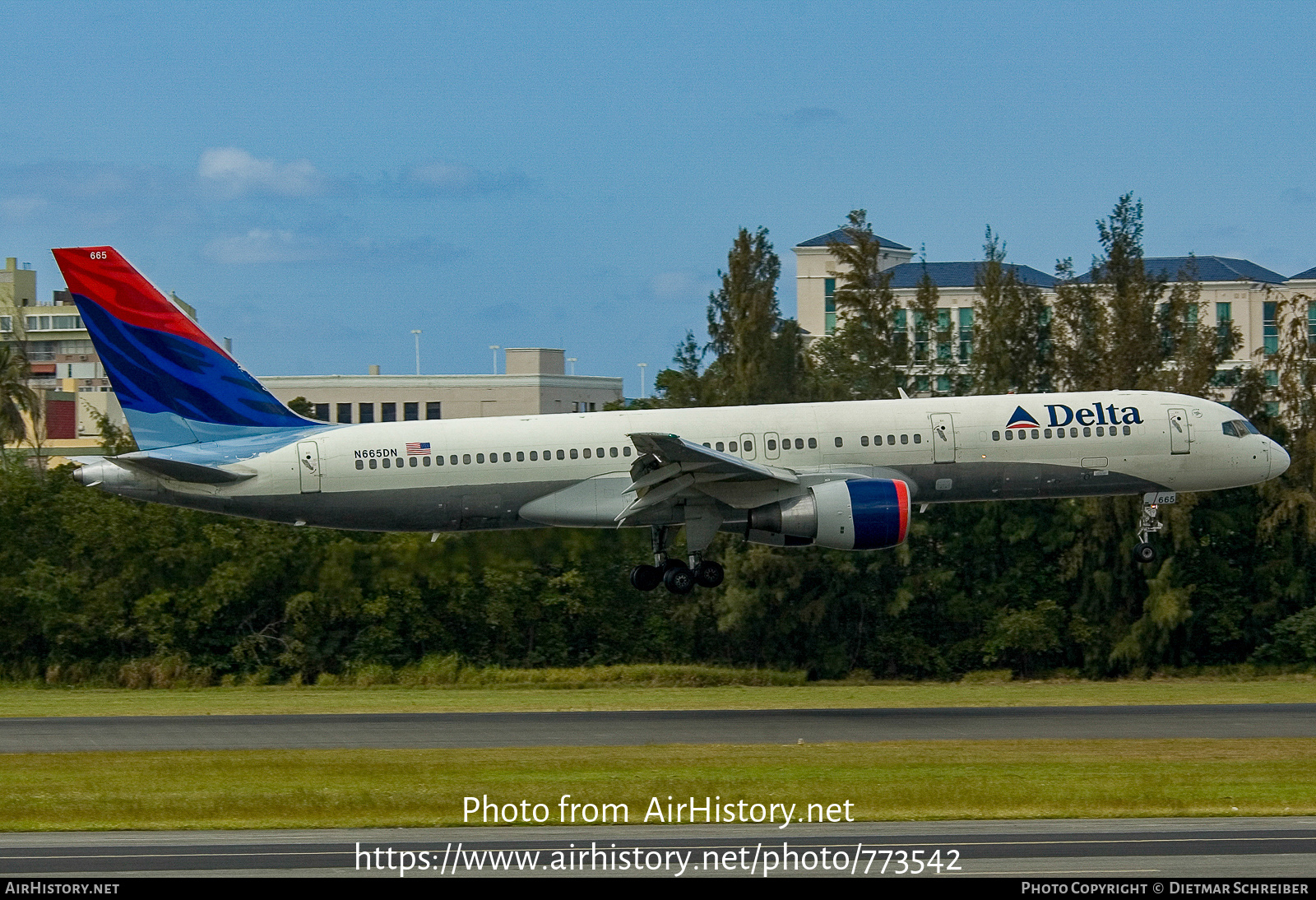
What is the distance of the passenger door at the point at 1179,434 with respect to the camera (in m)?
41.8

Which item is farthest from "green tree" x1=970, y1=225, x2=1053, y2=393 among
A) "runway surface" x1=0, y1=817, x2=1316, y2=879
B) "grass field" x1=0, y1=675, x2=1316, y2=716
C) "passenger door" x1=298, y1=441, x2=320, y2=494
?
"runway surface" x1=0, y1=817, x2=1316, y2=879

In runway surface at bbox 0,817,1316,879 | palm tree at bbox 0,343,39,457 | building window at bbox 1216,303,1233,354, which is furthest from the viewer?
palm tree at bbox 0,343,39,457

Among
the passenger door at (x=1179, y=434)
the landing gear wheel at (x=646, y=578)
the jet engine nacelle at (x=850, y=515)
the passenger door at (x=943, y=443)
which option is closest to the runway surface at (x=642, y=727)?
the landing gear wheel at (x=646, y=578)

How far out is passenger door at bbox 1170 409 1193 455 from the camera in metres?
41.8

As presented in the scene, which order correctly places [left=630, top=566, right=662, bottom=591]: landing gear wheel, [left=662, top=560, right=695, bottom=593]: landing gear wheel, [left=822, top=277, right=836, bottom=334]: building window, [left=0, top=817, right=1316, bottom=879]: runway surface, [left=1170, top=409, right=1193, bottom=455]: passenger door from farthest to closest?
[left=822, top=277, right=836, bottom=334]: building window < [left=1170, top=409, right=1193, bottom=455]: passenger door < [left=630, top=566, right=662, bottom=591]: landing gear wheel < [left=662, top=560, right=695, bottom=593]: landing gear wheel < [left=0, top=817, right=1316, bottom=879]: runway surface

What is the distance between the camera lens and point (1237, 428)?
4269 centimetres

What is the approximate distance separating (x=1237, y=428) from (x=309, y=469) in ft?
76.4

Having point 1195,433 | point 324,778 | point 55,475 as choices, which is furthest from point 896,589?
point 324,778

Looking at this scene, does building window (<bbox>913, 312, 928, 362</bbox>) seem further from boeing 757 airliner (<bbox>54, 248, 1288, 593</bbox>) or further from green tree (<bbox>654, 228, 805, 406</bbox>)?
boeing 757 airliner (<bbox>54, 248, 1288, 593</bbox>)

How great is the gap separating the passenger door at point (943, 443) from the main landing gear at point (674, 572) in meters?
6.01

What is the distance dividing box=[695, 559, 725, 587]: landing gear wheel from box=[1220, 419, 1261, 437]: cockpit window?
1342cm

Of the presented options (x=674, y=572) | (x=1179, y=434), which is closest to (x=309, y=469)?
(x=674, y=572)
